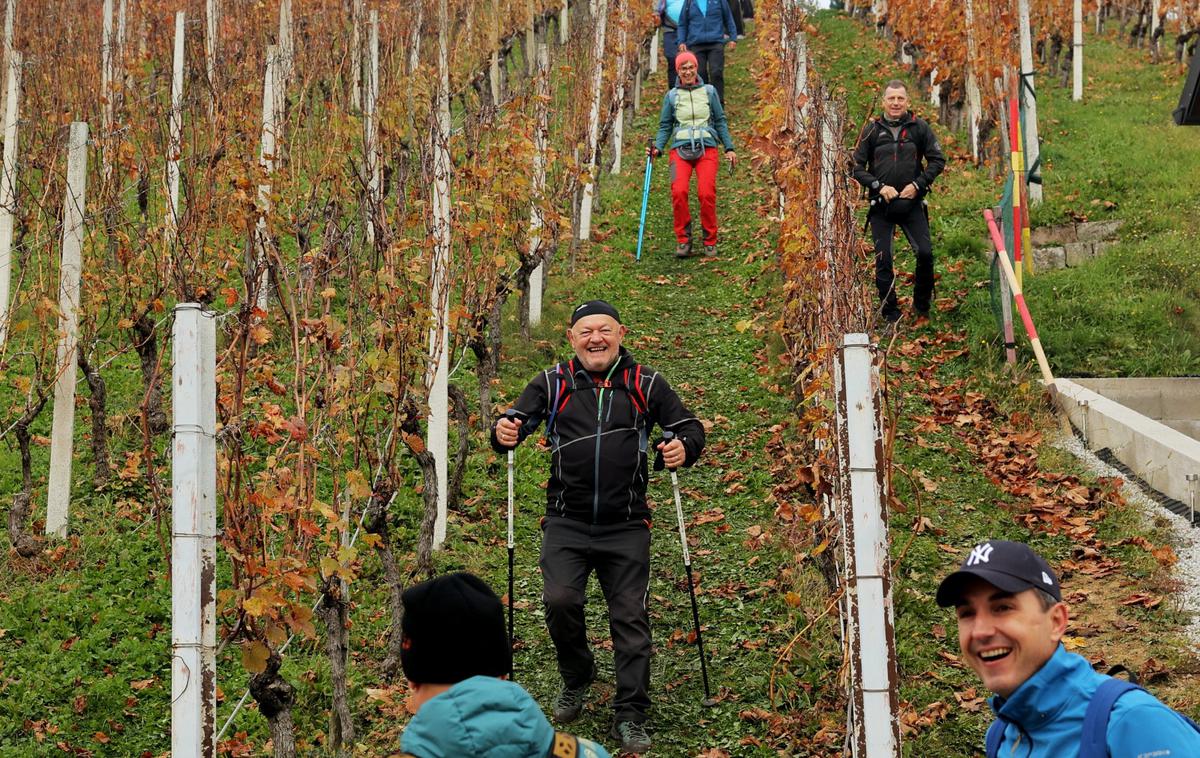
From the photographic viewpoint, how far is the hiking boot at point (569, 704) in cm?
582

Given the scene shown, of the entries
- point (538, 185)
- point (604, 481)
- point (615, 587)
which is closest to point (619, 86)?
point (538, 185)

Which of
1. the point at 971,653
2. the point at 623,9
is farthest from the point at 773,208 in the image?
the point at 971,653

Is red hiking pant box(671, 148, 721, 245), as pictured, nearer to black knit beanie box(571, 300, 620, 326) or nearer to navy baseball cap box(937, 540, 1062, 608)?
black knit beanie box(571, 300, 620, 326)

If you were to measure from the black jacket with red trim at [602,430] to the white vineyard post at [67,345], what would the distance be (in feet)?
12.0

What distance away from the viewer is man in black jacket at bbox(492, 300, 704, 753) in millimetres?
5617

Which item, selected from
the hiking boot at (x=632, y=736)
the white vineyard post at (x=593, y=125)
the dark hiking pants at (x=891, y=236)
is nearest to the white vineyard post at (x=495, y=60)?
the white vineyard post at (x=593, y=125)

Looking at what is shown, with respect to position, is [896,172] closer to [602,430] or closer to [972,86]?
[602,430]

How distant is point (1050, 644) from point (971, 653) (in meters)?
0.17

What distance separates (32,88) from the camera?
11.9 metres

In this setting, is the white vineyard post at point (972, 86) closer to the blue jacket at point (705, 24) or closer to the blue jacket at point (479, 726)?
the blue jacket at point (705, 24)

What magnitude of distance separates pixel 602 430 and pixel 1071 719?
3.29m

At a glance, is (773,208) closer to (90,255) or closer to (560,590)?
(90,255)

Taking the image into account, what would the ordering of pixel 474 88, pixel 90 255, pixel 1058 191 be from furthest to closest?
pixel 474 88 → pixel 1058 191 → pixel 90 255

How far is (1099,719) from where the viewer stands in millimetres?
2414
